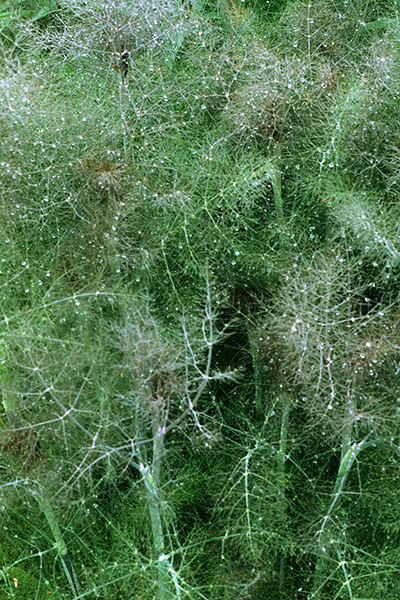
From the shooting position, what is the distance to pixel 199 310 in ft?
4.32

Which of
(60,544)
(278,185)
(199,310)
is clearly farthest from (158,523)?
(278,185)

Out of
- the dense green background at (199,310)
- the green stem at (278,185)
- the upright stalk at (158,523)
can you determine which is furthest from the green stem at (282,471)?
the green stem at (278,185)

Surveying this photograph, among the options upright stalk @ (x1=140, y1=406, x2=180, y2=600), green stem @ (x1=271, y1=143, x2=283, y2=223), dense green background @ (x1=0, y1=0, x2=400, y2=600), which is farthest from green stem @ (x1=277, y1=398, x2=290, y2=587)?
green stem @ (x1=271, y1=143, x2=283, y2=223)

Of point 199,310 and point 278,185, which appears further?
point 278,185

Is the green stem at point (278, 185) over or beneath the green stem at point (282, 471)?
over

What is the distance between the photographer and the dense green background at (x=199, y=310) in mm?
1261

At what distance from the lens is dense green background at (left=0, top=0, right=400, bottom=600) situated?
126cm

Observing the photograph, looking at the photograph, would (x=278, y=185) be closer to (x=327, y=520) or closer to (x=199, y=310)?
(x=199, y=310)

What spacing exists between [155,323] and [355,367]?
32cm

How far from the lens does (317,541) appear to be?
4.18ft

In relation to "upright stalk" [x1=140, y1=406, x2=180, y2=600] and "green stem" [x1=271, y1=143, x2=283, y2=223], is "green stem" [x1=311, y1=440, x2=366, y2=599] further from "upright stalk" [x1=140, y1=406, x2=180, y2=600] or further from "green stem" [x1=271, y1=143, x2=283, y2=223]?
"green stem" [x1=271, y1=143, x2=283, y2=223]

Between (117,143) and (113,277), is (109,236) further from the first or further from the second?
(117,143)

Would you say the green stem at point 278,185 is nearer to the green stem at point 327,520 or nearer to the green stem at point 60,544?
the green stem at point 327,520

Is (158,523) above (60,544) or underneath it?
above
